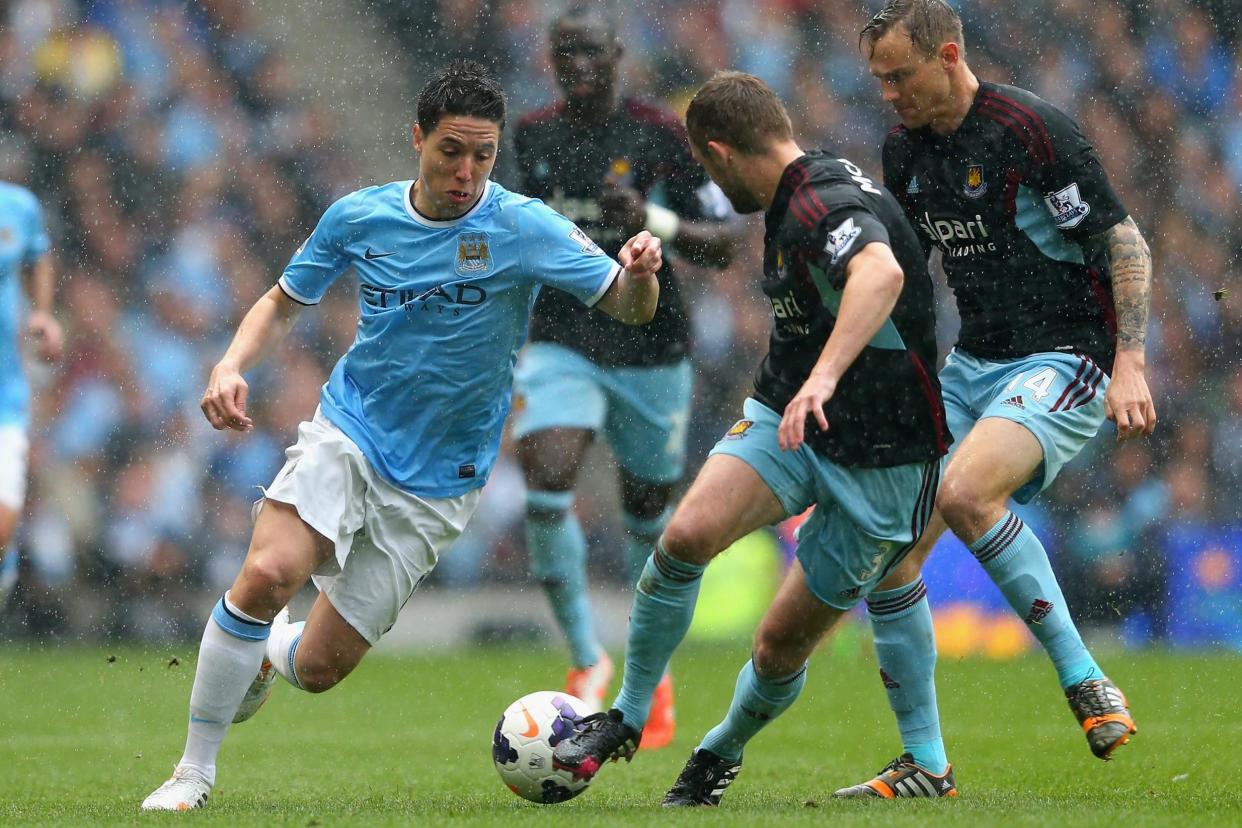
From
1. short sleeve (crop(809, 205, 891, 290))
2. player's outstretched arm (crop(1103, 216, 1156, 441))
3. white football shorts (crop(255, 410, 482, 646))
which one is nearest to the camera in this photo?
short sleeve (crop(809, 205, 891, 290))

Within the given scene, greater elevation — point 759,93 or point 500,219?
point 759,93

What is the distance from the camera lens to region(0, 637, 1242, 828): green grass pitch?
448 centimetres

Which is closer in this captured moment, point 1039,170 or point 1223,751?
point 1039,170

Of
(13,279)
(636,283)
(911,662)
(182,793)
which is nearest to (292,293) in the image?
(636,283)

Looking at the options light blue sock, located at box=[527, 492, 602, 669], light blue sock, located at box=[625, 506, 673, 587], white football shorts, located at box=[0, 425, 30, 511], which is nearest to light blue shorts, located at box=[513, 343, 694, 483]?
light blue sock, located at box=[625, 506, 673, 587]

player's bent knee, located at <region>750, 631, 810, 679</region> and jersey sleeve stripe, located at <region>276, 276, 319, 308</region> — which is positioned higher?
jersey sleeve stripe, located at <region>276, 276, 319, 308</region>

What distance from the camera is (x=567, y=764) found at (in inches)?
180

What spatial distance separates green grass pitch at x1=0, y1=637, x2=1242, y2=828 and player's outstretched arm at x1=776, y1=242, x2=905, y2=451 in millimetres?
993

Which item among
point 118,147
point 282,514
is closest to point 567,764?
point 282,514

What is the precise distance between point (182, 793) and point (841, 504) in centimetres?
194

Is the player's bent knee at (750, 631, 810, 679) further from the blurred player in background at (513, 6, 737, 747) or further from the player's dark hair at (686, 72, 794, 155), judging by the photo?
the blurred player in background at (513, 6, 737, 747)

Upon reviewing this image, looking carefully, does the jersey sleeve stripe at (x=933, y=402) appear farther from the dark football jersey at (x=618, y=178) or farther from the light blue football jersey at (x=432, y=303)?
the dark football jersey at (x=618, y=178)

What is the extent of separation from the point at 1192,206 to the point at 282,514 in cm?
983

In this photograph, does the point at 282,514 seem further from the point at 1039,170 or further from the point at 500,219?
the point at 1039,170
